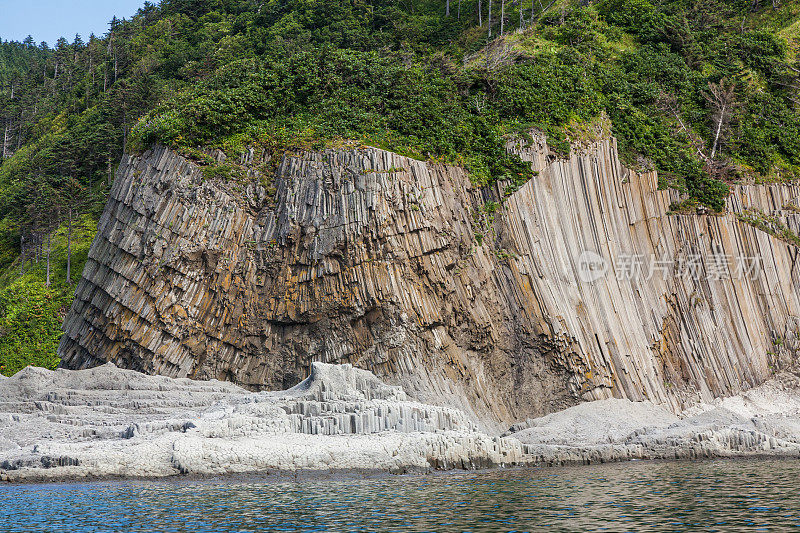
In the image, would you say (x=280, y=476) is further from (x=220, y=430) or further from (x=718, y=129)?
(x=718, y=129)

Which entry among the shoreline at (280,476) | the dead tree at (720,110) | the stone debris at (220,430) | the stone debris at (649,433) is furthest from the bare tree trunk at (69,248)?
the dead tree at (720,110)

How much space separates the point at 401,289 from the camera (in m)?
29.4

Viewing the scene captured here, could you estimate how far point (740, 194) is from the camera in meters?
36.6

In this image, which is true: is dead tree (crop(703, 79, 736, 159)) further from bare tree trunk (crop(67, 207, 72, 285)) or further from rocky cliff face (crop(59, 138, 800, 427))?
bare tree trunk (crop(67, 207, 72, 285))

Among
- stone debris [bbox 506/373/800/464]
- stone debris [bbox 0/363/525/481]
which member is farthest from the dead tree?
stone debris [bbox 0/363/525/481]

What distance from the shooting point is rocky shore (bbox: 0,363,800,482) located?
2062 cm

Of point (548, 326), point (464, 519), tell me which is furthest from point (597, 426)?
point (464, 519)

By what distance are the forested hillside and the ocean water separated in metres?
15.1

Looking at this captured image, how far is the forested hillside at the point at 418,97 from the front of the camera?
33.2 m

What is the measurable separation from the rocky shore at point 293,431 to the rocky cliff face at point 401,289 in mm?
1849

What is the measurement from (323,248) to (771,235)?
19.7 m

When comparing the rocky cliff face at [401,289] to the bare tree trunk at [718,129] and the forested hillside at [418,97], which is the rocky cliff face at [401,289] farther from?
the bare tree trunk at [718,129]

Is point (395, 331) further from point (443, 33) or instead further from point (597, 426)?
point (443, 33)

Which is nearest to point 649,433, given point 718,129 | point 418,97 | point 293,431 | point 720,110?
point 293,431
